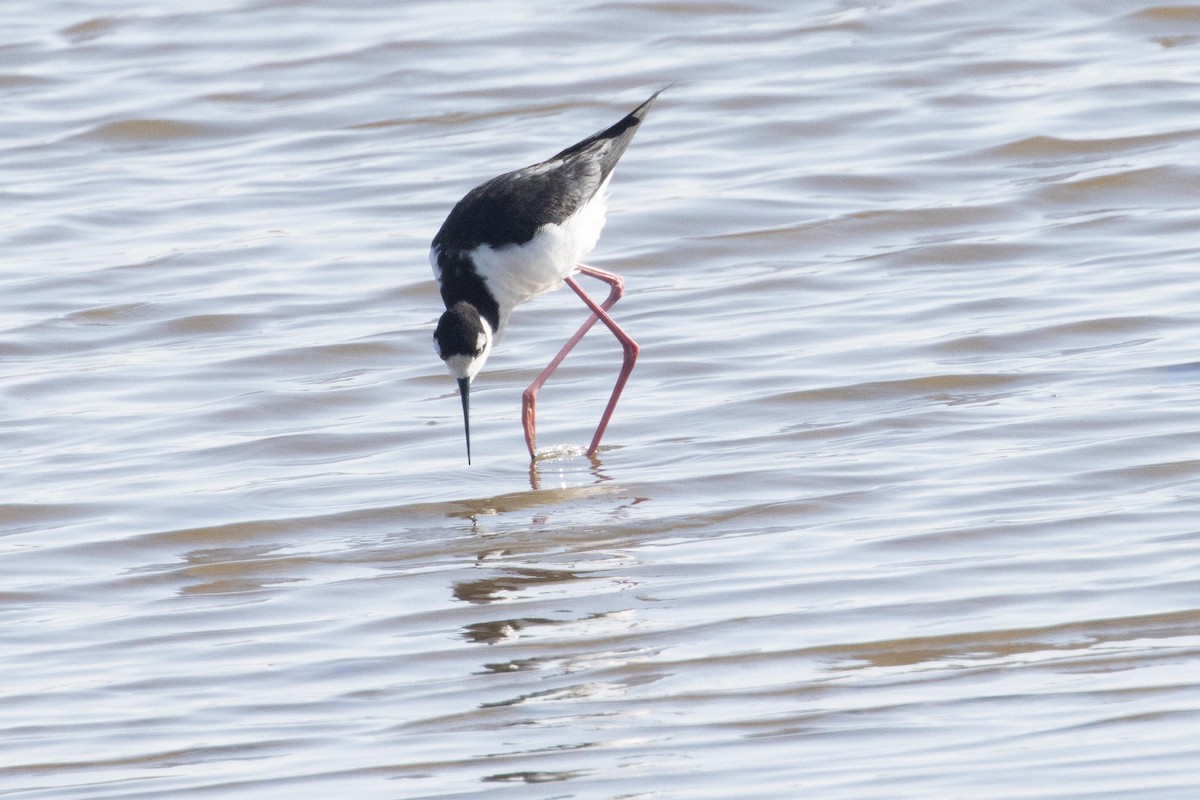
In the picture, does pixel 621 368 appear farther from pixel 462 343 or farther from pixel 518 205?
pixel 462 343

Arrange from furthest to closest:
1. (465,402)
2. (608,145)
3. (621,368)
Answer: (608,145) < (621,368) < (465,402)

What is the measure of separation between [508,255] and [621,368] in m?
0.93

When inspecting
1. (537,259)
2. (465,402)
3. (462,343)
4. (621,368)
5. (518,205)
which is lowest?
(621,368)

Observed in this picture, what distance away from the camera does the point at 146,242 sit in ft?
35.9

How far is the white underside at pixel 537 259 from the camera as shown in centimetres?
794

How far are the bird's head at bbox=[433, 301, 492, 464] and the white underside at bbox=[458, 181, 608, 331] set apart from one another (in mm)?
349

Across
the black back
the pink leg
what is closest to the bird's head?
the pink leg

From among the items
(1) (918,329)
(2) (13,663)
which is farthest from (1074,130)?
(2) (13,663)

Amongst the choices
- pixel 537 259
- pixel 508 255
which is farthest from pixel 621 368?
pixel 508 255

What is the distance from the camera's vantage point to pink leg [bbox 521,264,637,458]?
301 inches

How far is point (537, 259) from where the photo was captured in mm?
8055

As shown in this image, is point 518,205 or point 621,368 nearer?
point 518,205

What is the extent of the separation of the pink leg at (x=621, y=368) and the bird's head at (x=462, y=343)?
10.6 inches

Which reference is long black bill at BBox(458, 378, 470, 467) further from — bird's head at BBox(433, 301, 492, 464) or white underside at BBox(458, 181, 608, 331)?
white underside at BBox(458, 181, 608, 331)
